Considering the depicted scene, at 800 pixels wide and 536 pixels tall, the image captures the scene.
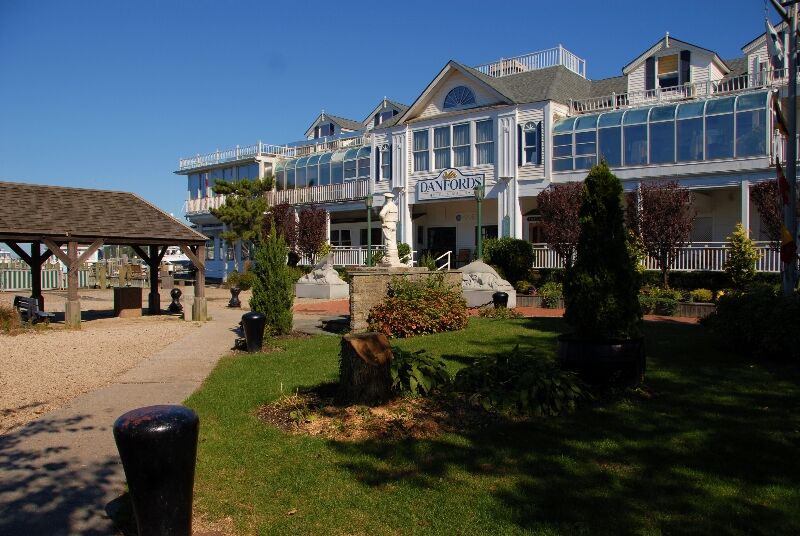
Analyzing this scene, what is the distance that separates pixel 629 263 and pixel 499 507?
418 cm

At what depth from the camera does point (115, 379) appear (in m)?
9.28

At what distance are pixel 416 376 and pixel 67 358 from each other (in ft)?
24.5

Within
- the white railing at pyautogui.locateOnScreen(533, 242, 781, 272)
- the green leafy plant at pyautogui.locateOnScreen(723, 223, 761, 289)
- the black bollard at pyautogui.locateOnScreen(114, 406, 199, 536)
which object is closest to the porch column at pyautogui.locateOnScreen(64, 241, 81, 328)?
the black bollard at pyautogui.locateOnScreen(114, 406, 199, 536)

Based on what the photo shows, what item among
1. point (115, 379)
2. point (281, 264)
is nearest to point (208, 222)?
point (281, 264)

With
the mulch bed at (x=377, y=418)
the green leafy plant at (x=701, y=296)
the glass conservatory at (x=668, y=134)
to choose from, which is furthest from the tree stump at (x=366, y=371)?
the glass conservatory at (x=668, y=134)

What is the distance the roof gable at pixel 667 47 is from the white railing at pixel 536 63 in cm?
380

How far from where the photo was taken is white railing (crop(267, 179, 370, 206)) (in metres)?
33.1

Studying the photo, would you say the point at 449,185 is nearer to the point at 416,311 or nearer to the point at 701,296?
the point at 701,296

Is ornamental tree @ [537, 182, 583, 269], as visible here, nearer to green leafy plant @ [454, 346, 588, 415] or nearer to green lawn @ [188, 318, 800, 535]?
green lawn @ [188, 318, 800, 535]

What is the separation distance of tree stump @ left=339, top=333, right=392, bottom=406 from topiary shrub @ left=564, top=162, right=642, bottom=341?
2366 mm

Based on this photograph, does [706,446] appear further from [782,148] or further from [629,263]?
[782,148]

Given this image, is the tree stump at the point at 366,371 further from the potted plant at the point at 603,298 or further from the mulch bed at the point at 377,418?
the potted plant at the point at 603,298

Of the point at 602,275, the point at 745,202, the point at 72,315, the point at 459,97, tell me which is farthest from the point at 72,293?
the point at 745,202

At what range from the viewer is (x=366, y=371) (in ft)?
21.7
